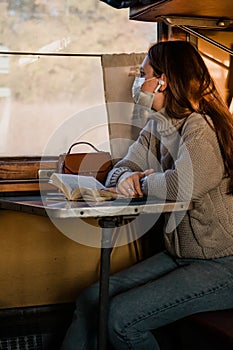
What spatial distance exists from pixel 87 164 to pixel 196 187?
31.4 inches

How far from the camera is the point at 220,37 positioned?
8.48 ft

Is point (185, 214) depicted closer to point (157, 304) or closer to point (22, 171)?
point (157, 304)

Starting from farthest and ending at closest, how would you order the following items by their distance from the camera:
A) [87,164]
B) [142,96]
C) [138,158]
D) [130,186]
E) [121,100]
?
[121,100], [87,164], [138,158], [142,96], [130,186]

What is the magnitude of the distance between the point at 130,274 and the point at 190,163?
475 mm

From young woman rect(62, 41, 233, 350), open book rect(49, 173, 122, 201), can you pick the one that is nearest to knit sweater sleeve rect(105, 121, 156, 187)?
young woman rect(62, 41, 233, 350)

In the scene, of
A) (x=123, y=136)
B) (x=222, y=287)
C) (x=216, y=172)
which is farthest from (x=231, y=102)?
(x=222, y=287)

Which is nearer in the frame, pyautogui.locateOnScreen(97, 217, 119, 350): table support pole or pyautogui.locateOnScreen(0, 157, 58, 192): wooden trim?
pyautogui.locateOnScreen(97, 217, 119, 350): table support pole

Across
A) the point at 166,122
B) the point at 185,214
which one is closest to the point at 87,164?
the point at 166,122

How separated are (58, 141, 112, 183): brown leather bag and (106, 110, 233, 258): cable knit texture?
452 millimetres

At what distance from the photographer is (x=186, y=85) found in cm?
192

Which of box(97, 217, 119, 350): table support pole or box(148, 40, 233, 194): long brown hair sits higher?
box(148, 40, 233, 194): long brown hair

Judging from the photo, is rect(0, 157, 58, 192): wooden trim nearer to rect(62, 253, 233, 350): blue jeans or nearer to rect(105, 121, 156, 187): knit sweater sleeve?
rect(105, 121, 156, 187): knit sweater sleeve

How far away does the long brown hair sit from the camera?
1924 millimetres

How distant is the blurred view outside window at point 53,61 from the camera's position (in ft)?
8.19
